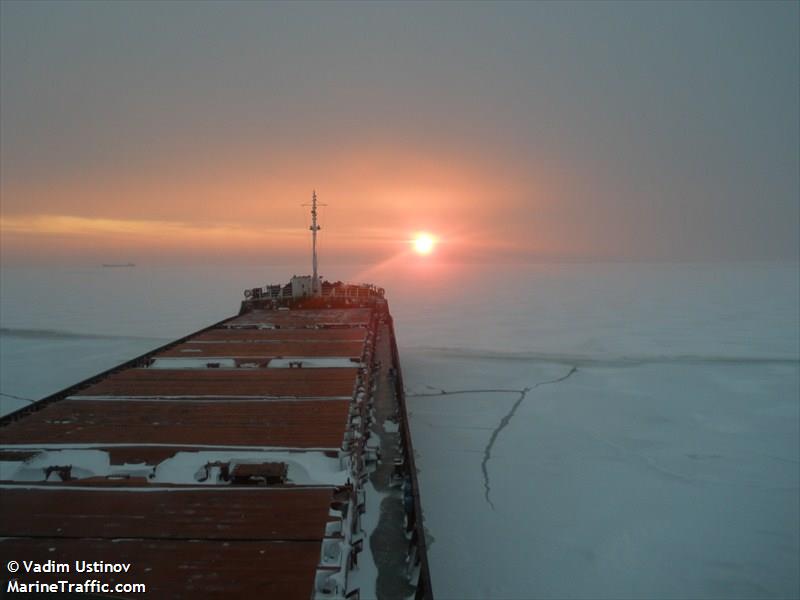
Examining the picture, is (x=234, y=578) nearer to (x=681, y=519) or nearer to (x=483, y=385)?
(x=681, y=519)

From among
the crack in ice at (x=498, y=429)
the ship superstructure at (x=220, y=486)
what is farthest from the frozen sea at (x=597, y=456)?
the ship superstructure at (x=220, y=486)

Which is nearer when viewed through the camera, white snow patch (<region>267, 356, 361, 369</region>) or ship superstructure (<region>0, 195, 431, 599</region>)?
ship superstructure (<region>0, 195, 431, 599</region>)

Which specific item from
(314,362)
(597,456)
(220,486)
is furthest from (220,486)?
(597,456)

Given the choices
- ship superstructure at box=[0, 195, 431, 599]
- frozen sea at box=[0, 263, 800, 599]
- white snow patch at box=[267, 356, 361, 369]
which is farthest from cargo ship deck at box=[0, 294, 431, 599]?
frozen sea at box=[0, 263, 800, 599]

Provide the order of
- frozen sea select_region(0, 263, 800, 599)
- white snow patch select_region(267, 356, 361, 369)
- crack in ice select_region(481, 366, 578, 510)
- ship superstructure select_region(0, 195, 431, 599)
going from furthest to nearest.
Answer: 1. white snow patch select_region(267, 356, 361, 369)
2. crack in ice select_region(481, 366, 578, 510)
3. frozen sea select_region(0, 263, 800, 599)
4. ship superstructure select_region(0, 195, 431, 599)

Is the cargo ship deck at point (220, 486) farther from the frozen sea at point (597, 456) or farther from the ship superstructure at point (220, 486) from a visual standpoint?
the frozen sea at point (597, 456)

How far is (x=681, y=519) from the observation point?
8430mm

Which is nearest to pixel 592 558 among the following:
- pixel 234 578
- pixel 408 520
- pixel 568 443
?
pixel 408 520

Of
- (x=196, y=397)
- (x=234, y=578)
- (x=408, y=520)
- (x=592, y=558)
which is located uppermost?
(x=196, y=397)

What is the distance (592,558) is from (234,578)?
6.05 meters

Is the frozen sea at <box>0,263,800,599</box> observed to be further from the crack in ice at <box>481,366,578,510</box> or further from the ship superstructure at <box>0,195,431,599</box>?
the ship superstructure at <box>0,195,431,599</box>

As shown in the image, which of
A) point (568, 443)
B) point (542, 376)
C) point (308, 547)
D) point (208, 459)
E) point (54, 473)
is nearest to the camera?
point (308, 547)

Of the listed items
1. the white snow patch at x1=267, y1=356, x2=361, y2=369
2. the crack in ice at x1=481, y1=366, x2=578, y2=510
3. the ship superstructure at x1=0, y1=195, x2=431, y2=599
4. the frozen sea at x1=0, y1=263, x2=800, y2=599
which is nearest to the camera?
the ship superstructure at x1=0, y1=195, x2=431, y2=599

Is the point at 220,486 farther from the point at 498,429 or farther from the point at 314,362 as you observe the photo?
the point at 498,429
